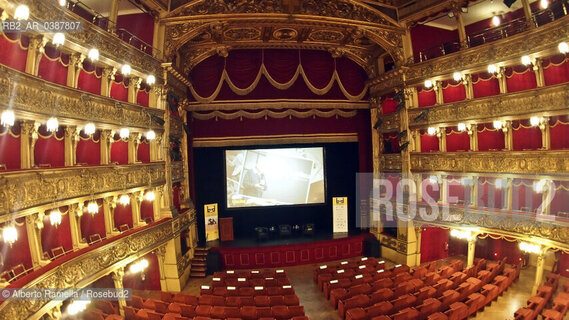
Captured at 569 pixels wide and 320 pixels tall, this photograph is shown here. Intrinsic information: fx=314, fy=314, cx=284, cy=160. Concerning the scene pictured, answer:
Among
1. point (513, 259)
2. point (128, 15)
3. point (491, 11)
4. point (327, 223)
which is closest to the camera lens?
point (128, 15)

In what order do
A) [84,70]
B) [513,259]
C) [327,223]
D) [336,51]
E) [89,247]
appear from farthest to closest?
[327,223] → [336,51] → [513,259] → [84,70] → [89,247]

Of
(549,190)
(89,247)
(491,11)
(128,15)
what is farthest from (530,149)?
(128,15)

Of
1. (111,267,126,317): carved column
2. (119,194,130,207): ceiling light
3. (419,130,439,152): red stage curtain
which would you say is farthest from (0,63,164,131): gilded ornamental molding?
(419,130,439,152): red stage curtain

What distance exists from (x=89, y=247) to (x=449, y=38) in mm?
18115

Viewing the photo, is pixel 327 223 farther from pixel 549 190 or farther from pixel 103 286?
pixel 103 286

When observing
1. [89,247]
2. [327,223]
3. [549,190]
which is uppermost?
[549,190]

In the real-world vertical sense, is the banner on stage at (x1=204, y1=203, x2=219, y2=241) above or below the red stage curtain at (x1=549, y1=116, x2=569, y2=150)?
below

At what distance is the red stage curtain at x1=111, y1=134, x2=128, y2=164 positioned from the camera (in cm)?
1132

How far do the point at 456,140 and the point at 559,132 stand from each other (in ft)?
12.6

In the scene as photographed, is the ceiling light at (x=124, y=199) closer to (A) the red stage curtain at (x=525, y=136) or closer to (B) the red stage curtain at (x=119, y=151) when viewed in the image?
(B) the red stage curtain at (x=119, y=151)

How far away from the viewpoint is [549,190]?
1138 cm

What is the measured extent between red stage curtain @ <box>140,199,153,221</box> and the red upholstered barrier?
13.5 ft

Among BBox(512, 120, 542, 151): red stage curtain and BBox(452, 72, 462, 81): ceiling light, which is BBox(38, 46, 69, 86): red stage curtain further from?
BBox(512, 120, 542, 151): red stage curtain

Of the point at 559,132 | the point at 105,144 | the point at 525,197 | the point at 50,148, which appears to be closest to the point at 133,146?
the point at 105,144
